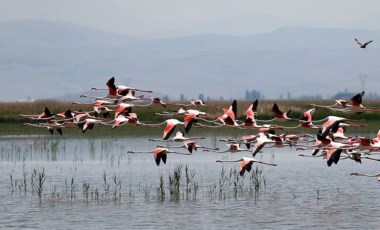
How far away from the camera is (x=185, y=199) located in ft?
101

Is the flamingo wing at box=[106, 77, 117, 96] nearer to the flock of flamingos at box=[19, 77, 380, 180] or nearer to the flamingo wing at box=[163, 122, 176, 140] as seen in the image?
the flock of flamingos at box=[19, 77, 380, 180]

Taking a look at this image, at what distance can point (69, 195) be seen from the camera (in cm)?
3244

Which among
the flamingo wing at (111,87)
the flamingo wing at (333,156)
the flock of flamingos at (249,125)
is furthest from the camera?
the flamingo wing at (111,87)

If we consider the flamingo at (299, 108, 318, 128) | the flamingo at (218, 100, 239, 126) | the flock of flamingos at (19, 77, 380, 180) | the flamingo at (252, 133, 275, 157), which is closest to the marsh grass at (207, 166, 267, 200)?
the flock of flamingos at (19, 77, 380, 180)

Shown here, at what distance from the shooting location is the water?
26688 millimetres

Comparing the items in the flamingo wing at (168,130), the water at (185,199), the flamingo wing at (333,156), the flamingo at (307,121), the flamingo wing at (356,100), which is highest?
the flamingo wing at (356,100)

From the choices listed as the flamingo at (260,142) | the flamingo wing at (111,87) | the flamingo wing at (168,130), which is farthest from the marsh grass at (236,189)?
the flamingo wing at (168,130)

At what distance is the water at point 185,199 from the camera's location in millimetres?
26688

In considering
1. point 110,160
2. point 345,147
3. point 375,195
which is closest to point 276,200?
point 375,195

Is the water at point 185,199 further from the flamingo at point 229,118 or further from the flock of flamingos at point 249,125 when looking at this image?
the flamingo at point 229,118

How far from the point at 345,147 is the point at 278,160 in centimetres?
2681

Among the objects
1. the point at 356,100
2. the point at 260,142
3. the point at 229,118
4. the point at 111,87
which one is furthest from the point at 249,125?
the point at 111,87

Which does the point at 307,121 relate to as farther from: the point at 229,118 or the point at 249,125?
the point at 229,118

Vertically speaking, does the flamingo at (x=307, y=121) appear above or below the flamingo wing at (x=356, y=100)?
below
